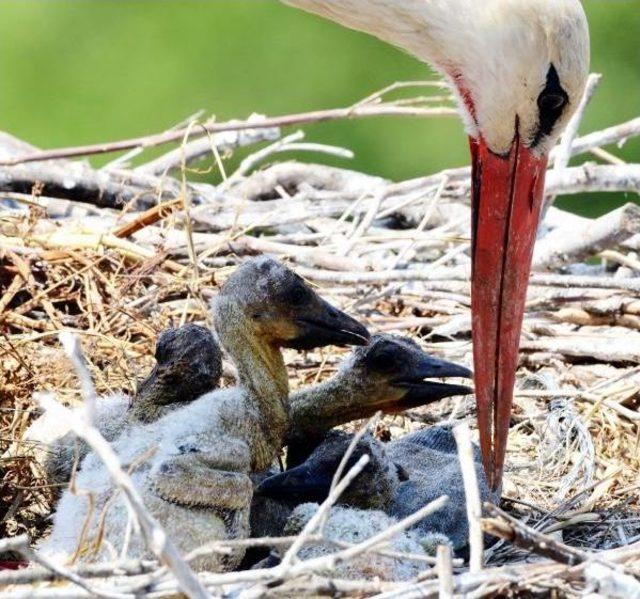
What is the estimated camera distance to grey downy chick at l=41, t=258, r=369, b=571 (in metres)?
3.47

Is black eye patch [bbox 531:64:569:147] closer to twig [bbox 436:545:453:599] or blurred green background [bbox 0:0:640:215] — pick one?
twig [bbox 436:545:453:599]

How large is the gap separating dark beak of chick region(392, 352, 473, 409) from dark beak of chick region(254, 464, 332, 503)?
0.35 m

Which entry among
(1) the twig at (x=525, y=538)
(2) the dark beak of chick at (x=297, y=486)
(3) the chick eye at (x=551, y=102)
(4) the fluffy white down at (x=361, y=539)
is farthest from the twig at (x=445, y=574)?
(3) the chick eye at (x=551, y=102)

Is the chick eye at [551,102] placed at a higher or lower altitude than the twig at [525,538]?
higher

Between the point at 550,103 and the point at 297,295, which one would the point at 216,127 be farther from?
the point at 550,103

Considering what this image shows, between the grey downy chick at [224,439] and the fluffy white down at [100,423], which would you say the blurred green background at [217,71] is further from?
the grey downy chick at [224,439]

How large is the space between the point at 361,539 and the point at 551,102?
0.96 meters

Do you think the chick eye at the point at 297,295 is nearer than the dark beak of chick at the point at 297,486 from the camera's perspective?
No

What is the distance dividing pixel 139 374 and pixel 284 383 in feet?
2.45

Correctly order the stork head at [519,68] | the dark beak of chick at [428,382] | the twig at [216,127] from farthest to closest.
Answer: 1. the twig at [216,127]
2. the dark beak of chick at [428,382]
3. the stork head at [519,68]

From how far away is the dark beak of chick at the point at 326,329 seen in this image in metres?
3.96

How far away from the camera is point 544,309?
5012 mm

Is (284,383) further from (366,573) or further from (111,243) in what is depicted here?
(111,243)

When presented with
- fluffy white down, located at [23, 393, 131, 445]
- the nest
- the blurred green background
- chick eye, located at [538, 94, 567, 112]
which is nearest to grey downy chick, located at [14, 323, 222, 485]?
fluffy white down, located at [23, 393, 131, 445]
